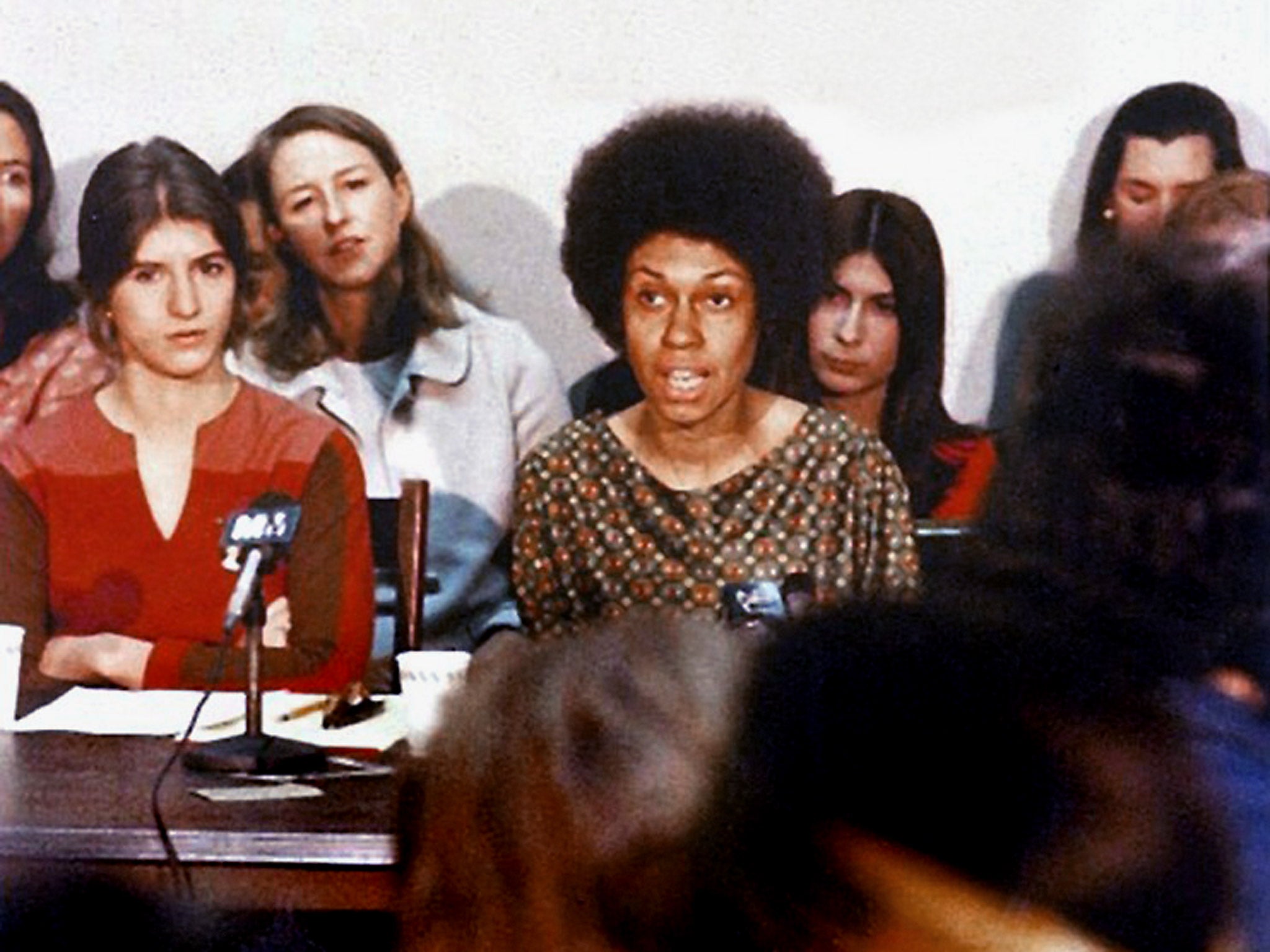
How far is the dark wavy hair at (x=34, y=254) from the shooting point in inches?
127

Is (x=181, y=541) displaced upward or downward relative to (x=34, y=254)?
downward

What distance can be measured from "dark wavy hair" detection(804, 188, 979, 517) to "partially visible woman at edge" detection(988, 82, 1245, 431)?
10cm

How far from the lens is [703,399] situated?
3125mm

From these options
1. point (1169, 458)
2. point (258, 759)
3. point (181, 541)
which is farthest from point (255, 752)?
point (1169, 458)

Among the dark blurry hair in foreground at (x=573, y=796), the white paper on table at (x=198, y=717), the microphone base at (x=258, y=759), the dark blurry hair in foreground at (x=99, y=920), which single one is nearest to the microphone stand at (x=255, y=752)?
the microphone base at (x=258, y=759)

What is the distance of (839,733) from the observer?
0.61m

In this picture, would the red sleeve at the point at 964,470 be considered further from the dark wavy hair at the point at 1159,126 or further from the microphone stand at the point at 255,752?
the microphone stand at the point at 255,752

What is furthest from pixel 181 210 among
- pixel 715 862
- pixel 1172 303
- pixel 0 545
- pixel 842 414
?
pixel 715 862

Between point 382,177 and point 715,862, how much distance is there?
263 centimetres

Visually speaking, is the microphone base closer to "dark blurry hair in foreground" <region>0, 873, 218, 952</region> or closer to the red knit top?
the red knit top

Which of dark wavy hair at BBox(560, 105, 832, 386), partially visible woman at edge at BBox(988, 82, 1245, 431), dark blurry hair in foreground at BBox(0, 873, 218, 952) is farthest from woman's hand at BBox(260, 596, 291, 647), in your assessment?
dark blurry hair in foreground at BBox(0, 873, 218, 952)

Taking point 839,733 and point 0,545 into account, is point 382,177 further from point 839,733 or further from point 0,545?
point 839,733

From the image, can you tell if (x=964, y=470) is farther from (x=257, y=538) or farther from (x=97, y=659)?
(x=97, y=659)

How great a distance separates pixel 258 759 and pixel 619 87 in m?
1.19
